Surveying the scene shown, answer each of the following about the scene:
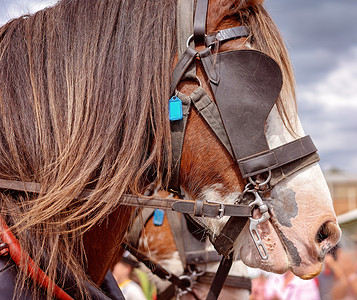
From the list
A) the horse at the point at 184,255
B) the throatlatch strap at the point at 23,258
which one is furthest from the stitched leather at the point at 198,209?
the horse at the point at 184,255

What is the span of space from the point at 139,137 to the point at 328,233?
0.73 m

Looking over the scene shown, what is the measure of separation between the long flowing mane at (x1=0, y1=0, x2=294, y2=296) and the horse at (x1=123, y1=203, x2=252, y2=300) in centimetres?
164

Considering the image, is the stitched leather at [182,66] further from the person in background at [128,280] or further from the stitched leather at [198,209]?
the person in background at [128,280]

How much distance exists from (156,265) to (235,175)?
64.1 inches

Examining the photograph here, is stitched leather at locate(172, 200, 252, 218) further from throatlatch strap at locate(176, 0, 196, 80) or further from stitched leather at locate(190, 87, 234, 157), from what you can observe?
throatlatch strap at locate(176, 0, 196, 80)

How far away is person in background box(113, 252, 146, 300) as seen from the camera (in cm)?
338

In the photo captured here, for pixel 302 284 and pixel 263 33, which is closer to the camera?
pixel 263 33

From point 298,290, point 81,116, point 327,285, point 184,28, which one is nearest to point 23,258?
point 81,116

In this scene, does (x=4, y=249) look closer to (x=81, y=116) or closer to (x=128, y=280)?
(x=81, y=116)

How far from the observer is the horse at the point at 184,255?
3137mm

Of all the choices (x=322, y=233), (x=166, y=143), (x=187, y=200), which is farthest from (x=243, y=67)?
(x=322, y=233)

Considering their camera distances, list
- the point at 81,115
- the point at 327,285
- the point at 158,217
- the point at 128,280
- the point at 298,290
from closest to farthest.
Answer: the point at 81,115, the point at 158,217, the point at 128,280, the point at 298,290, the point at 327,285

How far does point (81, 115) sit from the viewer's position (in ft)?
4.77

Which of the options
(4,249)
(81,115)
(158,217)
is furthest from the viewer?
(158,217)
